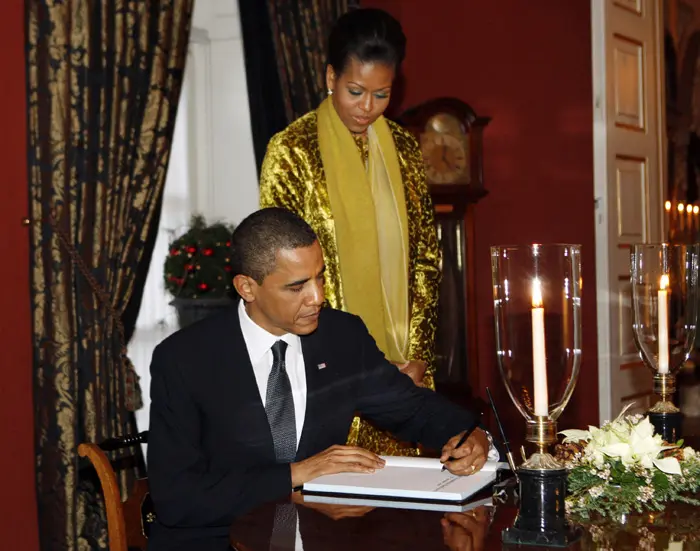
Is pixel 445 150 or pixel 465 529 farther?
pixel 445 150

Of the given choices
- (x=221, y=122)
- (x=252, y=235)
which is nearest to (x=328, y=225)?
(x=252, y=235)

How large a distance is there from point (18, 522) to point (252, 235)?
1.95m

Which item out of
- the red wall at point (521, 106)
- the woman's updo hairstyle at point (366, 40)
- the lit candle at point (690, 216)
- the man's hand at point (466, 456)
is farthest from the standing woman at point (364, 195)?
the lit candle at point (690, 216)

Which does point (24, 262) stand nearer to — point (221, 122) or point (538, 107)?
point (221, 122)

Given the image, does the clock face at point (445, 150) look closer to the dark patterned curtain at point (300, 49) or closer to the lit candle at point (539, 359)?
the dark patterned curtain at point (300, 49)

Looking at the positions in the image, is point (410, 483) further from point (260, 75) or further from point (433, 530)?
point (260, 75)

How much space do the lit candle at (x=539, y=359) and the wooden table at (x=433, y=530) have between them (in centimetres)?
23

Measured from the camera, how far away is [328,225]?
321cm

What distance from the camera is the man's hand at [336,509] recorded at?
1.87 metres

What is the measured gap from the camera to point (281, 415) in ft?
7.98

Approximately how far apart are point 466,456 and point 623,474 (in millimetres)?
426

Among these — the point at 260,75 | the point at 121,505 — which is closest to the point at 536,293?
the point at 121,505

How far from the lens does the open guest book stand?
77.0 inches

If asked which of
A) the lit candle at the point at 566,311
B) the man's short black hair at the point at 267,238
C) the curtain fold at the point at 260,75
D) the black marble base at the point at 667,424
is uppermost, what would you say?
the curtain fold at the point at 260,75
